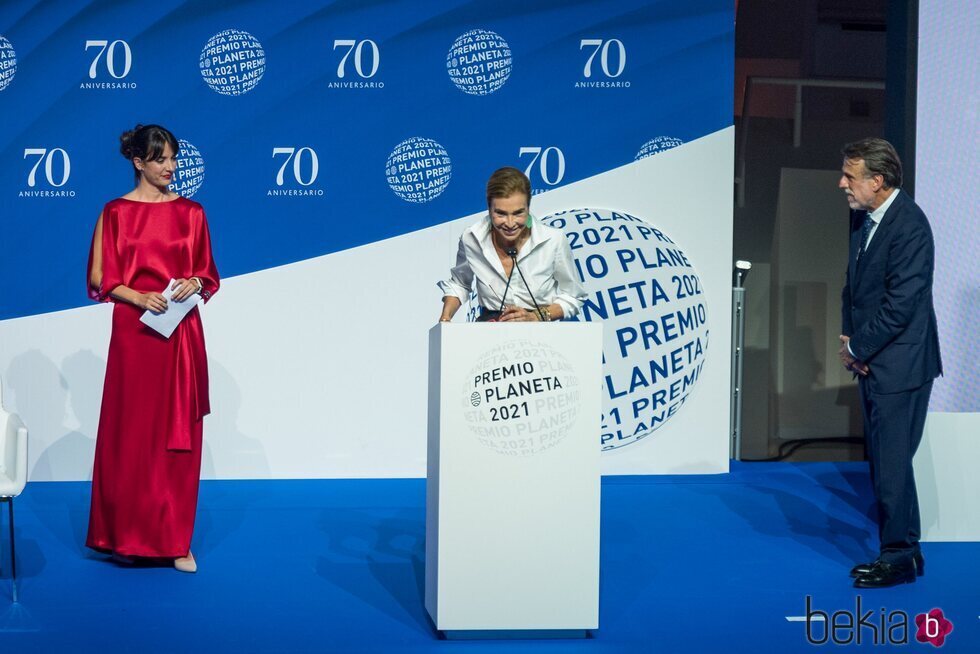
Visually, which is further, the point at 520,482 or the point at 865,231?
the point at 865,231

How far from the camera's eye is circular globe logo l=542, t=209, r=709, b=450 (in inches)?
233

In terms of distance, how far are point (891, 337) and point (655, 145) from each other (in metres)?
2.48

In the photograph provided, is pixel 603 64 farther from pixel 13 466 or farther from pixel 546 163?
pixel 13 466

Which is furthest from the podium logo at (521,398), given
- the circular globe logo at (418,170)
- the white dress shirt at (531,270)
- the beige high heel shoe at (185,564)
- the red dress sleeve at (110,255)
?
the circular globe logo at (418,170)

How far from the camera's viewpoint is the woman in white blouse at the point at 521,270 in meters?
3.32

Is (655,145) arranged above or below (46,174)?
above

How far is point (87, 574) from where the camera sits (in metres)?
3.88

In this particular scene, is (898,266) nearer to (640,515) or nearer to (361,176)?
(640,515)

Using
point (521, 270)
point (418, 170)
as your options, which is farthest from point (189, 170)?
point (521, 270)

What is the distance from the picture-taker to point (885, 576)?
Result: 373 centimetres

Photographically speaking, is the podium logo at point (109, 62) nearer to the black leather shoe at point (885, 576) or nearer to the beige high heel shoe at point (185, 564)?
the beige high heel shoe at point (185, 564)

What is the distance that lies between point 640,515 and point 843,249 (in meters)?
3.55

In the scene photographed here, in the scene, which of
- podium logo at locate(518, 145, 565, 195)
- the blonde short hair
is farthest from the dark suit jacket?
podium logo at locate(518, 145, 565, 195)

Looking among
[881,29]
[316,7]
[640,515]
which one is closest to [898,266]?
[640,515]
